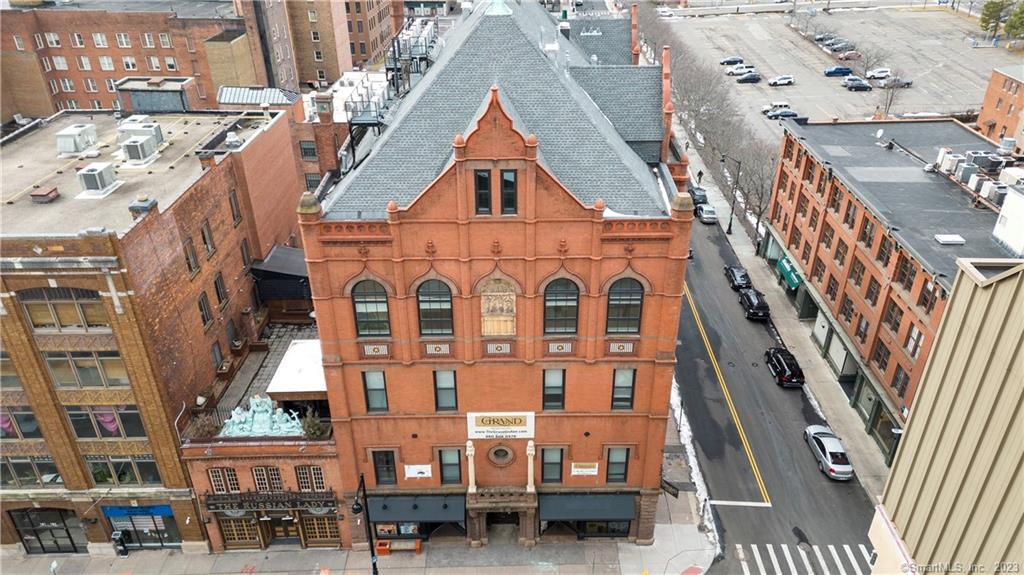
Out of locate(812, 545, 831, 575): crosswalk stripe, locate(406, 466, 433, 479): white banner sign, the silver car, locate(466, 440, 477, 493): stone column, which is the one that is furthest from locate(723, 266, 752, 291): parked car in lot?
locate(406, 466, 433, 479): white banner sign

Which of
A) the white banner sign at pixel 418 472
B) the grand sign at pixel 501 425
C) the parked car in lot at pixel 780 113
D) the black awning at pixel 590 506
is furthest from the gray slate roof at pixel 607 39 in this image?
the parked car in lot at pixel 780 113

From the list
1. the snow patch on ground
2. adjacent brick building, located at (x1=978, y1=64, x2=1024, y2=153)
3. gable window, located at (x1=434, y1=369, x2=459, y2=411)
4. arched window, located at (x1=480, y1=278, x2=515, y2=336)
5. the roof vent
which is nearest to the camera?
arched window, located at (x1=480, y1=278, x2=515, y2=336)

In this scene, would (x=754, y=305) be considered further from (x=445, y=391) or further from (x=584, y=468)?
(x=445, y=391)

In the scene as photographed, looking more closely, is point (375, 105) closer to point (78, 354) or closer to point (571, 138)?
point (571, 138)

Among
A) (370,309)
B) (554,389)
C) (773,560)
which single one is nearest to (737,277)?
(773,560)

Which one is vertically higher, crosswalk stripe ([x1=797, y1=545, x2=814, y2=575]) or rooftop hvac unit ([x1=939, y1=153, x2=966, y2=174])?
rooftop hvac unit ([x1=939, y1=153, x2=966, y2=174])

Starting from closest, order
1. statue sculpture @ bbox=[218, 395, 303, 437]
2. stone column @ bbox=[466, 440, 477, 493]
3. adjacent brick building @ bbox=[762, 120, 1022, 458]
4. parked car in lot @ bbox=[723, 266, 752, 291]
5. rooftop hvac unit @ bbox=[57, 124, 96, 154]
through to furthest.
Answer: stone column @ bbox=[466, 440, 477, 493]
statue sculpture @ bbox=[218, 395, 303, 437]
rooftop hvac unit @ bbox=[57, 124, 96, 154]
adjacent brick building @ bbox=[762, 120, 1022, 458]
parked car in lot @ bbox=[723, 266, 752, 291]

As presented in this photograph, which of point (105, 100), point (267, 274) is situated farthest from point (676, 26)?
point (267, 274)

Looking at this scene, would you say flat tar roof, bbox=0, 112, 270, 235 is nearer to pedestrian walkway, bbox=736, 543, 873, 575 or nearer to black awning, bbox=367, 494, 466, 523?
black awning, bbox=367, 494, 466, 523
